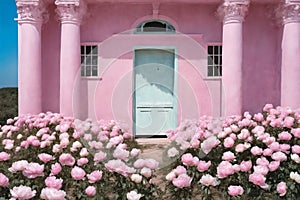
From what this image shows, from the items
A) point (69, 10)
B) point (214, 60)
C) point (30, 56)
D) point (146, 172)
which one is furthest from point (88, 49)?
point (146, 172)

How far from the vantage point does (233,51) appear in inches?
324

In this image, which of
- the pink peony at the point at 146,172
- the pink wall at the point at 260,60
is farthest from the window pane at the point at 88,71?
the pink peony at the point at 146,172

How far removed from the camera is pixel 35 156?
3.98 meters

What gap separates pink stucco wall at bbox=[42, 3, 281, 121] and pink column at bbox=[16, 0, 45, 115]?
79 centimetres

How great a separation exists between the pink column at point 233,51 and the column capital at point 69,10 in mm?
3549

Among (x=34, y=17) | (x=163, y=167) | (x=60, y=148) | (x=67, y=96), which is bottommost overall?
(x=163, y=167)

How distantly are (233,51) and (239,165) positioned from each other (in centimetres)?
567

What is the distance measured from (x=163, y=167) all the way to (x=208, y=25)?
248 inches

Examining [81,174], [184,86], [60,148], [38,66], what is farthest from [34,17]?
[81,174]

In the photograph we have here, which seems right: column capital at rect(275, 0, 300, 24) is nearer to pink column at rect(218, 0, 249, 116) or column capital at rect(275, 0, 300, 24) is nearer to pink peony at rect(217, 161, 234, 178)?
pink column at rect(218, 0, 249, 116)

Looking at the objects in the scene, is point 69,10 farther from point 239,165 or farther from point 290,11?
point 239,165

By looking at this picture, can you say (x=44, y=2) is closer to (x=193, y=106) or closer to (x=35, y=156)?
(x=193, y=106)

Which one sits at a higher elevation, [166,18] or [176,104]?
[166,18]

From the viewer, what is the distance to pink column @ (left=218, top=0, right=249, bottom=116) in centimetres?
819
